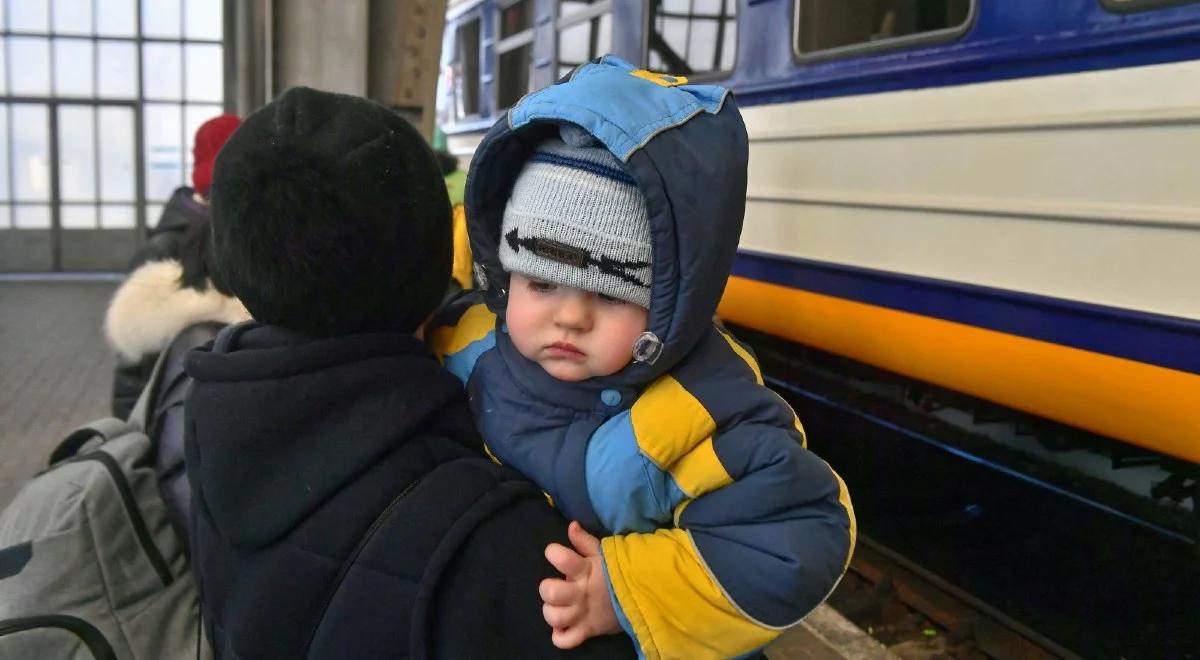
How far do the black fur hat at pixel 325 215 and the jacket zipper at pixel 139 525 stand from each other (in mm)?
480

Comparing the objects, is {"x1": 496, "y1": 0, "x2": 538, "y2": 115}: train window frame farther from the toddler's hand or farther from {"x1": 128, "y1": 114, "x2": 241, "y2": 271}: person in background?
the toddler's hand

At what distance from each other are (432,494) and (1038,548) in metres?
3.32

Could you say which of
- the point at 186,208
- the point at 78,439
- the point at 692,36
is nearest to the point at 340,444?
the point at 78,439

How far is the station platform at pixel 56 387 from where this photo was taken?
8.39 ft

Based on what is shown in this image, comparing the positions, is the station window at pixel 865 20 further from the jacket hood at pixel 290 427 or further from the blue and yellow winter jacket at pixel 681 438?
the jacket hood at pixel 290 427

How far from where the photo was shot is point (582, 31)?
4.90 meters

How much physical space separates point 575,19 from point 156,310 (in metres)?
3.51

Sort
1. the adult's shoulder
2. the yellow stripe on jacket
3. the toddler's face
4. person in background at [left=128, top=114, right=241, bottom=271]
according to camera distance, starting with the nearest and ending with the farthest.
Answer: the adult's shoulder → the yellow stripe on jacket → the toddler's face → person in background at [left=128, top=114, right=241, bottom=271]

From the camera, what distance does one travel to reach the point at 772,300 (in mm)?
3758

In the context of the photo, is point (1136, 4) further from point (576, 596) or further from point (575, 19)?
point (575, 19)

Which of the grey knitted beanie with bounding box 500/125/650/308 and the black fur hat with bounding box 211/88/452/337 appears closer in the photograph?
the black fur hat with bounding box 211/88/452/337

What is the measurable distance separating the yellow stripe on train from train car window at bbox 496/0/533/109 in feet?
9.08

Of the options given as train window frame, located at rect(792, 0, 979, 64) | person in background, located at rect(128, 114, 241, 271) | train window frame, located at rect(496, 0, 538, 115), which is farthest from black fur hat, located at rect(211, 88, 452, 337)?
train window frame, located at rect(496, 0, 538, 115)

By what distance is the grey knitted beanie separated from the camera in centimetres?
106
